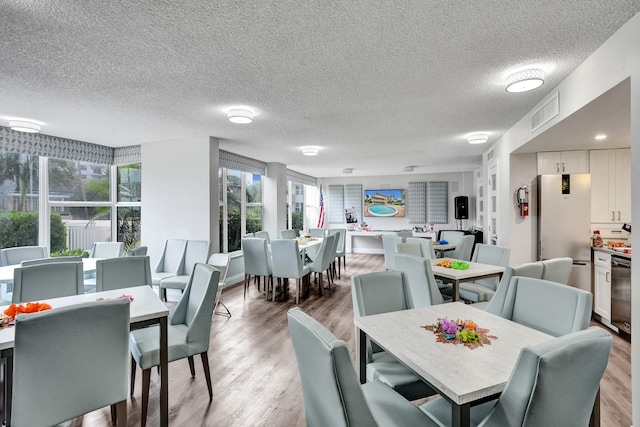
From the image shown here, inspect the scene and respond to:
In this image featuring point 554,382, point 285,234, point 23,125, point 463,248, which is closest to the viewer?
point 554,382

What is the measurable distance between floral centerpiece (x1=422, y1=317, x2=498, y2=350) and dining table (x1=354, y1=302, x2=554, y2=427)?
0.07ft

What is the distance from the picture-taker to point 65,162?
15.4 feet

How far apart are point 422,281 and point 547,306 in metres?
0.99

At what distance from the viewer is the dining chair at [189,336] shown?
1.94 m

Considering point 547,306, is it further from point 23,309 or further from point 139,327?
point 23,309

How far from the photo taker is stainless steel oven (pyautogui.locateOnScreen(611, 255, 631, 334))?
10.3 feet

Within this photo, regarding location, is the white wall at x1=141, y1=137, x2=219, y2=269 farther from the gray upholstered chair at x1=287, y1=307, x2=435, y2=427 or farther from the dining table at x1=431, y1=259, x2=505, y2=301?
the gray upholstered chair at x1=287, y1=307, x2=435, y2=427

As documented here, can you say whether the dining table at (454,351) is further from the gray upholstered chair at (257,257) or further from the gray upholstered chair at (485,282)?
the gray upholstered chair at (257,257)

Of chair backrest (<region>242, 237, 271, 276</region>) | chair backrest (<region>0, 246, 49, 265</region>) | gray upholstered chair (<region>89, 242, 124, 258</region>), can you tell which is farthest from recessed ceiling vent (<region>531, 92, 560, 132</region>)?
chair backrest (<region>0, 246, 49, 265</region>)

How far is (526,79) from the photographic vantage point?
2.37 m

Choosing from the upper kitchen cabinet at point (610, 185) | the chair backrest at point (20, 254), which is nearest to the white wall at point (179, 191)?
the chair backrest at point (20, 254)

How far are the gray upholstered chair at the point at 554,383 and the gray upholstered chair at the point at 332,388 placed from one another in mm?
371

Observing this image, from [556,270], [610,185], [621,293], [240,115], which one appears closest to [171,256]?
[240,115]

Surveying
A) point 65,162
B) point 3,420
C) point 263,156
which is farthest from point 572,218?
point 65,162
